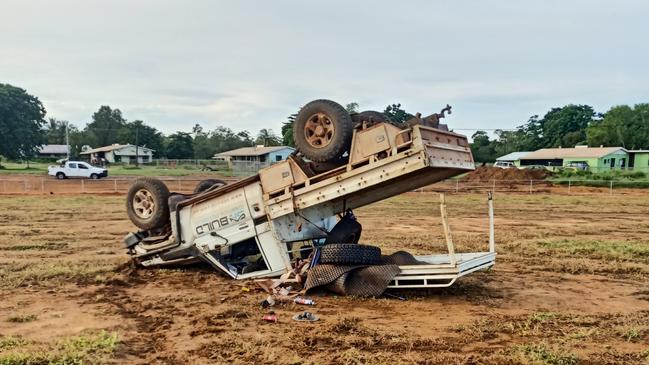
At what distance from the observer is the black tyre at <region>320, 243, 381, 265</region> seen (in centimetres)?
702

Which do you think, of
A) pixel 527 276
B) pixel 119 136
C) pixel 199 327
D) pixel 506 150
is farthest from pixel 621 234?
pixel 119 136

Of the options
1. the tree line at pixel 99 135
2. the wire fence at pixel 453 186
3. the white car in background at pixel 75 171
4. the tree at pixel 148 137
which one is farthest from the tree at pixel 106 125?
the wire fence at pixel 453 186

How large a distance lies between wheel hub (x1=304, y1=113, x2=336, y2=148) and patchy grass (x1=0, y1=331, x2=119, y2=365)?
3.39m

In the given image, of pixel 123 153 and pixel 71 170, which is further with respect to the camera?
pixel 123 153

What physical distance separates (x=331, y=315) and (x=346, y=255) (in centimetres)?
100

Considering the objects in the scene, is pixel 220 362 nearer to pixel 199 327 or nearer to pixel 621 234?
pixel 199 327

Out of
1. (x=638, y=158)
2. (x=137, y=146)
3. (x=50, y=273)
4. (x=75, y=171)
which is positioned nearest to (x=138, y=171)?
(x=75, y=171)

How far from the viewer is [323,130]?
692cm

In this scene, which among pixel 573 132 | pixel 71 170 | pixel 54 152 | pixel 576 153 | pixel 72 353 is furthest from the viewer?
pixel 54 152

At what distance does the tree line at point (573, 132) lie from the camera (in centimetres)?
7681

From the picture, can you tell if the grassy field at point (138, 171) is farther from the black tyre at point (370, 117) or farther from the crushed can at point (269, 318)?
the crushed can at point (269, 318)

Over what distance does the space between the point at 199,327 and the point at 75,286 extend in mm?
3021

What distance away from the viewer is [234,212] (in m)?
7.76

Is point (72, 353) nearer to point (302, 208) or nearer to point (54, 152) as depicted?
point (302, 208)
